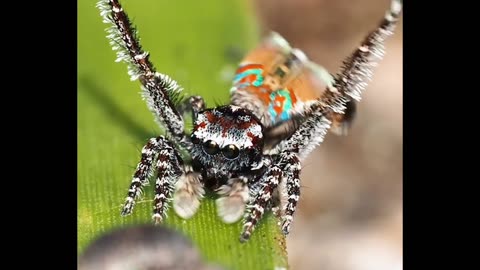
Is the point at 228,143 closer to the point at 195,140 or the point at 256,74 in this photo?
the point at 195,140

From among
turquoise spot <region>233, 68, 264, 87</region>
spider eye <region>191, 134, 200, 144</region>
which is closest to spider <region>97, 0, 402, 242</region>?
spider eye <region>191, 134, 200, 144</region>

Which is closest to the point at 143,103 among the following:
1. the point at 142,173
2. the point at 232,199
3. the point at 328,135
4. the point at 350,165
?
the point at 142,173

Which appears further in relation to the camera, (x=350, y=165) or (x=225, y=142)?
(x=350, y=165)

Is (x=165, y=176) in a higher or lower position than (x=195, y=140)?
lower

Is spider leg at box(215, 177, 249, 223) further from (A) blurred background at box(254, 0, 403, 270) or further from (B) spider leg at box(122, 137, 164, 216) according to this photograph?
(A) blurred background at box(254, 0, 403, 270)

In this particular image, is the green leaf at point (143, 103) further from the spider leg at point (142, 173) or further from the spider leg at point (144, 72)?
the spider leg at point (144, 72)

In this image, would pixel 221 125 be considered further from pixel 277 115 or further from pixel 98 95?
pixel 98 95
